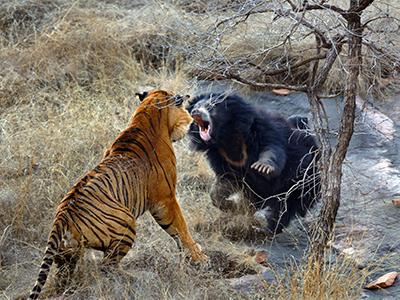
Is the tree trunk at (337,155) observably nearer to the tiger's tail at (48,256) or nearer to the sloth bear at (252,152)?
the sloth bear at (252,152)

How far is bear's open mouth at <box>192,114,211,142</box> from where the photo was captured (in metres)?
6.10

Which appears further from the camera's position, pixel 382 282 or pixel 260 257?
pixel 260 257

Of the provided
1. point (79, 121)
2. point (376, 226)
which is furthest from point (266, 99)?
point (376, 226)

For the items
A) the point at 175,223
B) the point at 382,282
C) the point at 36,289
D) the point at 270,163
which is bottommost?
the point at 382,282

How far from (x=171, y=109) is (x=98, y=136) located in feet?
5.91

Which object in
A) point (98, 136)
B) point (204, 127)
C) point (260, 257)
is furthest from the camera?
point (98, 136)

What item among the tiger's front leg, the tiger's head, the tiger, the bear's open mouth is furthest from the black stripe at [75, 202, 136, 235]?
the bear's open mouth

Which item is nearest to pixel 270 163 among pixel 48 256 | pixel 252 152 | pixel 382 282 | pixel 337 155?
pixel 252 152

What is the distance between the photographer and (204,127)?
6.19 metres

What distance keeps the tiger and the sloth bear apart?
0.64 meters

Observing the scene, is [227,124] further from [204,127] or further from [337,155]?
[337,155]

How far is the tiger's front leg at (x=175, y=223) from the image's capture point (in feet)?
17.6

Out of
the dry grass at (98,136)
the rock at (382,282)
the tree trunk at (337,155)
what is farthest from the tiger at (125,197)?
the rock at (382,282)

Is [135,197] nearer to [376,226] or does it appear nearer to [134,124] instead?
[134,124]
